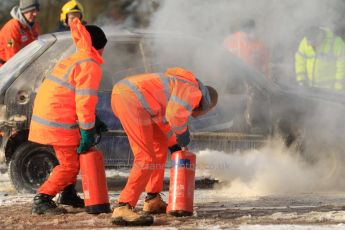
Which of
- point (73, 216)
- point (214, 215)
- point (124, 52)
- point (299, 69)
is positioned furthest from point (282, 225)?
point (299, 69)

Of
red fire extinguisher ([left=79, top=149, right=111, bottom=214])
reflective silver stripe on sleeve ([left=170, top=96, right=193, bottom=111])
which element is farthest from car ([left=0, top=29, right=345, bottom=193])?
reflective silver stripe on sleeve ([left=170, top=96, right=193, bottom=111])

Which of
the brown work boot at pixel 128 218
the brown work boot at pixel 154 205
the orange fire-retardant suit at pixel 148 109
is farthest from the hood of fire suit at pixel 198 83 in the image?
the brown work boot at pixel 128 218

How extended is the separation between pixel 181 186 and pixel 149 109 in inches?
28.9

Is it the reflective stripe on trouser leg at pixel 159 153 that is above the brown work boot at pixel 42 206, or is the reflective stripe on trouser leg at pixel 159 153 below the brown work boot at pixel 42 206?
above

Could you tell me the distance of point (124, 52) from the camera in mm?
9898

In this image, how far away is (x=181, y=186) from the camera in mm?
7738

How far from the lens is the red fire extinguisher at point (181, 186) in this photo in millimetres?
7723

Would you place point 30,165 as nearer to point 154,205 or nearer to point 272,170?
point 154,205

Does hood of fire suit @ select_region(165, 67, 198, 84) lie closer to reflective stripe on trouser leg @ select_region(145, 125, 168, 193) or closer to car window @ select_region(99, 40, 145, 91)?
reflective stripe on trouser leg @ select_region(145, 125, 168, 193)

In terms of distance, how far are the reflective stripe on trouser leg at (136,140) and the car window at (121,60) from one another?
2094 mm

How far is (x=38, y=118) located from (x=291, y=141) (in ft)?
10.8

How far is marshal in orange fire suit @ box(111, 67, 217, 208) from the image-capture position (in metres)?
7.44

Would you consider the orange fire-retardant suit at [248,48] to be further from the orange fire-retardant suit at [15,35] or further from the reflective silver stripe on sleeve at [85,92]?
the reflective silver stripe on sleeve at [85,92]

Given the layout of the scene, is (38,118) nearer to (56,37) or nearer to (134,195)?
(134,195)
